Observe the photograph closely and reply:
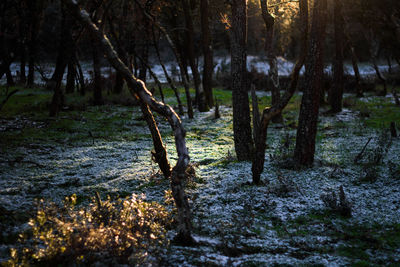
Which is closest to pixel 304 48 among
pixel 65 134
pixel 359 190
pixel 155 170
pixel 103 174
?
pixel 359 190

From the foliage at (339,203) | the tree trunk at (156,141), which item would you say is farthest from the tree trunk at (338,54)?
the tree trunk at (156,141)

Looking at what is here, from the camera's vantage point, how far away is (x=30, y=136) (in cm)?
1193

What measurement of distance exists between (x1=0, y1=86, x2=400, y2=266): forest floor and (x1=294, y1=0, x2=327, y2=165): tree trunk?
0.71 metres

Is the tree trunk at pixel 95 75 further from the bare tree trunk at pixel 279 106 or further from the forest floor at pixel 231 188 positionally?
the bare tree trunk at pixel 279 106

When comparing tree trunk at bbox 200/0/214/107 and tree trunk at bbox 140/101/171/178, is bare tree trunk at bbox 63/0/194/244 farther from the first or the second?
tree trunk at bbox 200/0/214/107

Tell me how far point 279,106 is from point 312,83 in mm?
2371

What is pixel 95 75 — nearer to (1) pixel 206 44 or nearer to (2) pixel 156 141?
(1) pixel 206 44

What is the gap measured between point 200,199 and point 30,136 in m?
7.88

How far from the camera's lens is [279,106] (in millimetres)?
6750

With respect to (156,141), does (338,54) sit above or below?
above

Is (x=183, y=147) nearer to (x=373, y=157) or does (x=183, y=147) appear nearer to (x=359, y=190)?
(x=359, y=190)

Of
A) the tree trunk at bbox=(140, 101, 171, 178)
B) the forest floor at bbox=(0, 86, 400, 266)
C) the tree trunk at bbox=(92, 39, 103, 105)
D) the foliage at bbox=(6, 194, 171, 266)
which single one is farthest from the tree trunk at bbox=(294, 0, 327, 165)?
the tree trunk at bbox=(92, 39, 103, 105)

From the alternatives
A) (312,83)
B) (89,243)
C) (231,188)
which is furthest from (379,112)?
(89,243)

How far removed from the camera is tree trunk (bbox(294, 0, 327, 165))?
853 cm
